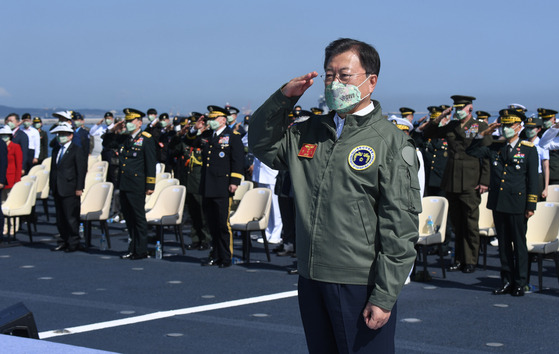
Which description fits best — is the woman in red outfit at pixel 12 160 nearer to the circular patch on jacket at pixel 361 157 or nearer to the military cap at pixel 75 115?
the military cap at pixel 75 115

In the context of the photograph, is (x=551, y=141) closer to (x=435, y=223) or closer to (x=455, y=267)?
(x=455, y=267)

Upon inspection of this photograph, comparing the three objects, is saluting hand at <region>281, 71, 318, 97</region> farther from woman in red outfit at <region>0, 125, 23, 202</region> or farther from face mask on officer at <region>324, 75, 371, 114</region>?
woman in red outfit at <region>0, 125, 23, 202</region>

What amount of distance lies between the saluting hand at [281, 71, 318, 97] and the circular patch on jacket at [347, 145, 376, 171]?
0.96 feet

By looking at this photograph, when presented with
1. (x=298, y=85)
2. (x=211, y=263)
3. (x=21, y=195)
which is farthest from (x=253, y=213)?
(x=298, y=85)

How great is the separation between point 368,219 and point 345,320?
356 mm

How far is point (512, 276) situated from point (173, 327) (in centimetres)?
341

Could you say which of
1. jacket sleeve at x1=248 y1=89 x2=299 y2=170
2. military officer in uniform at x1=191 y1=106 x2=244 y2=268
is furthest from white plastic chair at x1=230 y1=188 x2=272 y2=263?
jacket sleeve at x1=248 y1=89 x2=299 y2=170

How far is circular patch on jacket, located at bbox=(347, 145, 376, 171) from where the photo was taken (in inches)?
110

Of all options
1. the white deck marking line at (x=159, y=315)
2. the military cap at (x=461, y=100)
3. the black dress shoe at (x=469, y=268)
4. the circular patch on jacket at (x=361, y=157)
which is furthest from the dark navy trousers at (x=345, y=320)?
the black dress shoe at (x=469, y=268)

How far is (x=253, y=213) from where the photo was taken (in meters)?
10.2

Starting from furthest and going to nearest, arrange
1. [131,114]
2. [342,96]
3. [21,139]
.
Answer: [21,139] < [131,114] < [342,96]

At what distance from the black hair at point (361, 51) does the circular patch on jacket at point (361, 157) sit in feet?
0.96

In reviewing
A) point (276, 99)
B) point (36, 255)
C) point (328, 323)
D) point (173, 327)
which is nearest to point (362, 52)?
point (276, 99)

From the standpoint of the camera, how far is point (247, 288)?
8211 mm
